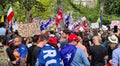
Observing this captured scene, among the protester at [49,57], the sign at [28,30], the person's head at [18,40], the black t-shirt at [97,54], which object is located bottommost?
the black t-shirt at [97,54]

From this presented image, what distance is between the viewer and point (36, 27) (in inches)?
554

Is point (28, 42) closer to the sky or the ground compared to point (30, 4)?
closer to the sky

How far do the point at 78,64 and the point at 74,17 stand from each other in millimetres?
51401

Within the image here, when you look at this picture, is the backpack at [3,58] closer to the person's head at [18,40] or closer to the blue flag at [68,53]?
the person's head at [18,40]

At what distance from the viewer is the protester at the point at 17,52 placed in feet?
37.3

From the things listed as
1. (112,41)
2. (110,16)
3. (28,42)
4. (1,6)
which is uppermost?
(112,41)

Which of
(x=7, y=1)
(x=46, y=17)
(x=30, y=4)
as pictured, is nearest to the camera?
(x=30, y=4)

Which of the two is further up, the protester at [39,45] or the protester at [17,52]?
the protester at [39,45]

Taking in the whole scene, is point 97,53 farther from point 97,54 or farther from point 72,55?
point 72,55

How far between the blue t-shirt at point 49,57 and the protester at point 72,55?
19.6 inches

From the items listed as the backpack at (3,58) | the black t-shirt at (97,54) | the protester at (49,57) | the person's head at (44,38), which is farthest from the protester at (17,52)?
the protester at (49,57)

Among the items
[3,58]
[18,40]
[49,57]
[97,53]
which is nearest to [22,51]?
[18,40]

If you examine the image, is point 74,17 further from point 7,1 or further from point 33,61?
point 33,61

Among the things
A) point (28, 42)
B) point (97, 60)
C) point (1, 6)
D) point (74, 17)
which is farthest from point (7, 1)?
point (74, 17)
